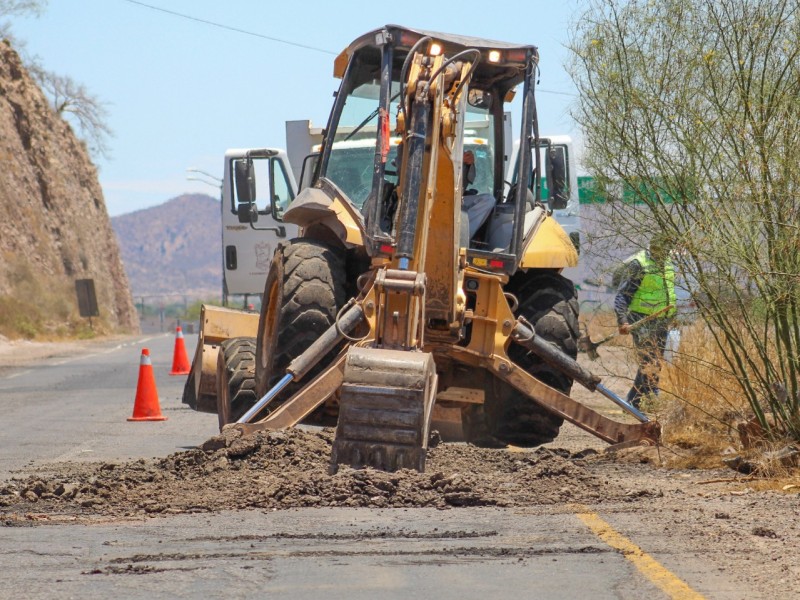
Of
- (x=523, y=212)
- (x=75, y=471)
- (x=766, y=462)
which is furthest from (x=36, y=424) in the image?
(x=766, y=462)

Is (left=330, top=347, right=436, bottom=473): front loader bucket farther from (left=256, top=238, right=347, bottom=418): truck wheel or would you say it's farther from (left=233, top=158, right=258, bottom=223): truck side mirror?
(left=233, top=158, right=258, bottom=223): truck side mirror

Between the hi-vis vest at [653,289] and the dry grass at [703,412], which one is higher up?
the hi-vis vest at [653,289]

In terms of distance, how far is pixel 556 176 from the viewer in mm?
11266

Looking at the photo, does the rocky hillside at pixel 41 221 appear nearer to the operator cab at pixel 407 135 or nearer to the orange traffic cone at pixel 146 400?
the orange traffic cone at pixel 146 400

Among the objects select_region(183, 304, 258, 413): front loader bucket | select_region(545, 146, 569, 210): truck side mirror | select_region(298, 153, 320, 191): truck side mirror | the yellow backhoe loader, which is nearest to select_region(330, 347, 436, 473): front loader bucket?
the yellow backhoe loader

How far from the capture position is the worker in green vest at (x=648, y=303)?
33.1ft

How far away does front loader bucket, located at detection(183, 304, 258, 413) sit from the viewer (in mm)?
12312

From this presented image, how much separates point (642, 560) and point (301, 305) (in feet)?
13.5

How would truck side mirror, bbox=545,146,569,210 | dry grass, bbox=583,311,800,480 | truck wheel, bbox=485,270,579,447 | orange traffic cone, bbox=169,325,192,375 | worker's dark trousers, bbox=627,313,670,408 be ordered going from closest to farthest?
dry grass, bbox=583,311,800,480 < truck wheel, bbox=485,270,579,447 < worker's dark trousers, bbox=627,313,670,408 < truck side mirror, bbox=545,146,569,210 < orange traffic cone, bbox=169,325,192,375

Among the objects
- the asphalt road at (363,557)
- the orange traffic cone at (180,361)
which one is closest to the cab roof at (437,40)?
the asphalt road at (363,557)

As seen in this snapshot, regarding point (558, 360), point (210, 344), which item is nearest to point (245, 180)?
point (210, 344)

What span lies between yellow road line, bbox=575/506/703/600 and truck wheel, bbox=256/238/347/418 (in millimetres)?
2726

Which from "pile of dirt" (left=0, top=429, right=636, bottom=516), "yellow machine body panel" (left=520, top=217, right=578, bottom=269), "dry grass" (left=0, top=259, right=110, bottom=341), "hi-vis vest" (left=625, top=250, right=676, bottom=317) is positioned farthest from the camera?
"dry grass" (left=0, top=259, right=110, bottom=341)

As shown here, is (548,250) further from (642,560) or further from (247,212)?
(642,560)
